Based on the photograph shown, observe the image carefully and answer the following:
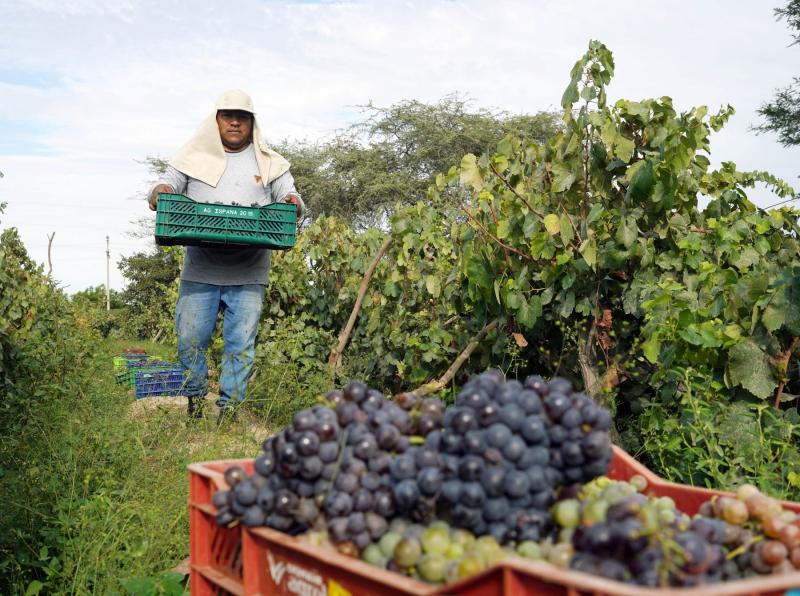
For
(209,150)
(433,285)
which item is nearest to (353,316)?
(433,285)

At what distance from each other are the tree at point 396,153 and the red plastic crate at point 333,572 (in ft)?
93.1

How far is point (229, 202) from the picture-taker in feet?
17.8

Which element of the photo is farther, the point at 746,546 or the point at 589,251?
the point at 589,251

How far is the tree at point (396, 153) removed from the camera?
1204 inches

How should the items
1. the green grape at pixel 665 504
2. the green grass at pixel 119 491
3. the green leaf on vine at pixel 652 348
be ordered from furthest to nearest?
1. the green leaf on vine at pixel 652 348
2. the green grass at pixel 119 491
3. the green grape at pixel 665 504

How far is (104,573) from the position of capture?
10.2 feet

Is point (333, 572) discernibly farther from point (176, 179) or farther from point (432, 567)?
point (176, 179)

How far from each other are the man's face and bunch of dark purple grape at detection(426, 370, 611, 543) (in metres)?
4.10

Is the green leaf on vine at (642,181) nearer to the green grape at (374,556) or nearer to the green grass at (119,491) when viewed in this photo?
the green grass at (119,491)

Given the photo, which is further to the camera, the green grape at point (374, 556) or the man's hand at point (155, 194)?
the man's hand at point (155, 194)

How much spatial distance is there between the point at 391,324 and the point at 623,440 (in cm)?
243

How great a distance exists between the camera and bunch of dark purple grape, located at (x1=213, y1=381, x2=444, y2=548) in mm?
1630

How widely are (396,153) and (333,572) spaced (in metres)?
30.4

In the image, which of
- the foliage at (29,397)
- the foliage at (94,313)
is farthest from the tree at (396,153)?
the foliage at (29,397)
